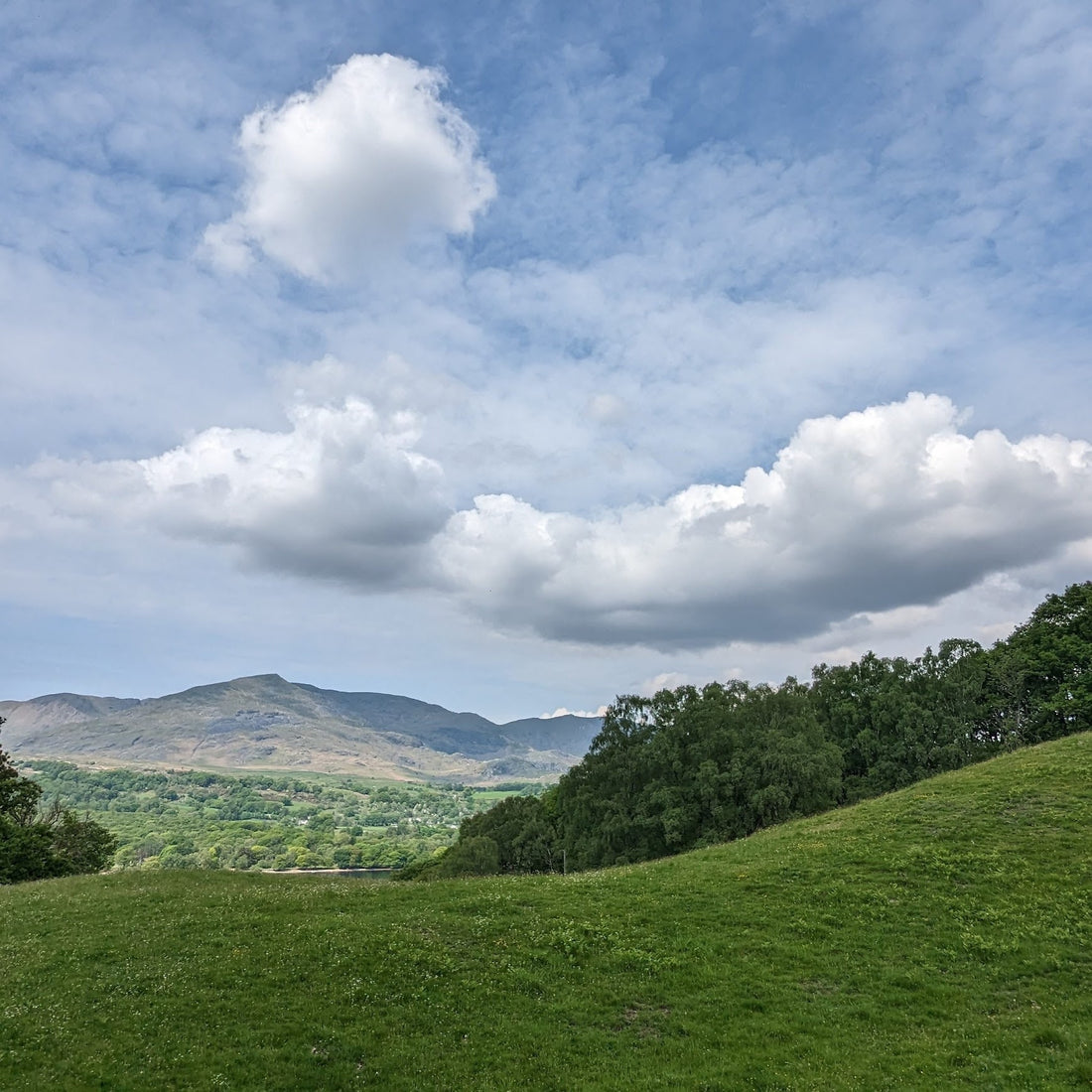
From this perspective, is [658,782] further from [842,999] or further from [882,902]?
[842,999]

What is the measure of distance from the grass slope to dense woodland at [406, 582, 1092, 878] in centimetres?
2971

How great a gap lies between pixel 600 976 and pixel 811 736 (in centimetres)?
5247

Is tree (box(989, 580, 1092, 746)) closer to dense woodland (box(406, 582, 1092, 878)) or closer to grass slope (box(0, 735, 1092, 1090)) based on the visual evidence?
dense woodland (box(406, 582, 1092, 878))

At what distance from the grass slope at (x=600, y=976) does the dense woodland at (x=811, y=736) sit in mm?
29709

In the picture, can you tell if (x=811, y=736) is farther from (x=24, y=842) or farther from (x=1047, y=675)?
(x=24, y=842)

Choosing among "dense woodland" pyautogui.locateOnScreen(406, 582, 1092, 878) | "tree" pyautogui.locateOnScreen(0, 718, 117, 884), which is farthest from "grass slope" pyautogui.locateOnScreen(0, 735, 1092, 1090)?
"dense woodland" pyautogui.locateOnScreen(406, 582, 1092, 878)

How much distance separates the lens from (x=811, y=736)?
6819 centimetres

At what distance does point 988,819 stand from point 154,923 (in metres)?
38.8

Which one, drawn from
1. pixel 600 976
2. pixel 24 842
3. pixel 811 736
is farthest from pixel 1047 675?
pixel 24 842

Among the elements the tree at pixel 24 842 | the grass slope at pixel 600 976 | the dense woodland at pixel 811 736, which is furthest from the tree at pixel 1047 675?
the tree at pixel 24 842

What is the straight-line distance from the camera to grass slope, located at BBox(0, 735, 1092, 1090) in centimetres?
1731

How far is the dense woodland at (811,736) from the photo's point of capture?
6253cm

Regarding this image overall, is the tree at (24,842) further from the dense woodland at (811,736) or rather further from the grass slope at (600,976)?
the dense woodland at (811,736)

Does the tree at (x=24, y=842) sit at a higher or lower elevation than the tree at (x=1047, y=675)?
lower
